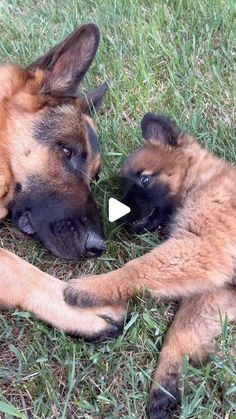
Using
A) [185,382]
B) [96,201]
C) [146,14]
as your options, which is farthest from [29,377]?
[146,14]

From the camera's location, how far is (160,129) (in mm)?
3555

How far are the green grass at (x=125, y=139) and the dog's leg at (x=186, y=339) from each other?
58mm

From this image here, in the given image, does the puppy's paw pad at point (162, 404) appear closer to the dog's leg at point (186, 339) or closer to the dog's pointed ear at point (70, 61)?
the dog's leg at point (186, 339)

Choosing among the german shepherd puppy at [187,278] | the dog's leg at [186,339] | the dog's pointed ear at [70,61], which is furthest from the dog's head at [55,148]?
the dog's leg at [186,339]

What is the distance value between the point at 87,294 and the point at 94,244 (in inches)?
15.2

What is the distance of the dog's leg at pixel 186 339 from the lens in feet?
8.77

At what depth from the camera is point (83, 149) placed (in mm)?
3496

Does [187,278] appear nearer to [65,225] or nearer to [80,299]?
[80,299]

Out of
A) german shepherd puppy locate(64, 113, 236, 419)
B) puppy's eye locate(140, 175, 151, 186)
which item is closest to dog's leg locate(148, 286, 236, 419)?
german shepherd puppy locate(64, 113, 236, 419)

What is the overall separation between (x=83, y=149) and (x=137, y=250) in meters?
0.66

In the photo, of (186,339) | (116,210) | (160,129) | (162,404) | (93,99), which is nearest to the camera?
(162,404)

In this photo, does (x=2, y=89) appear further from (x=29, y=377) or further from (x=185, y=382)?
(x=185, y=382)

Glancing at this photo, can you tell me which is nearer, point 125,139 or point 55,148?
point 55,148

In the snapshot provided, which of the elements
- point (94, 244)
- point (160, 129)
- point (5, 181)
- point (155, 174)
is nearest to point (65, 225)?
point (94, 244)
